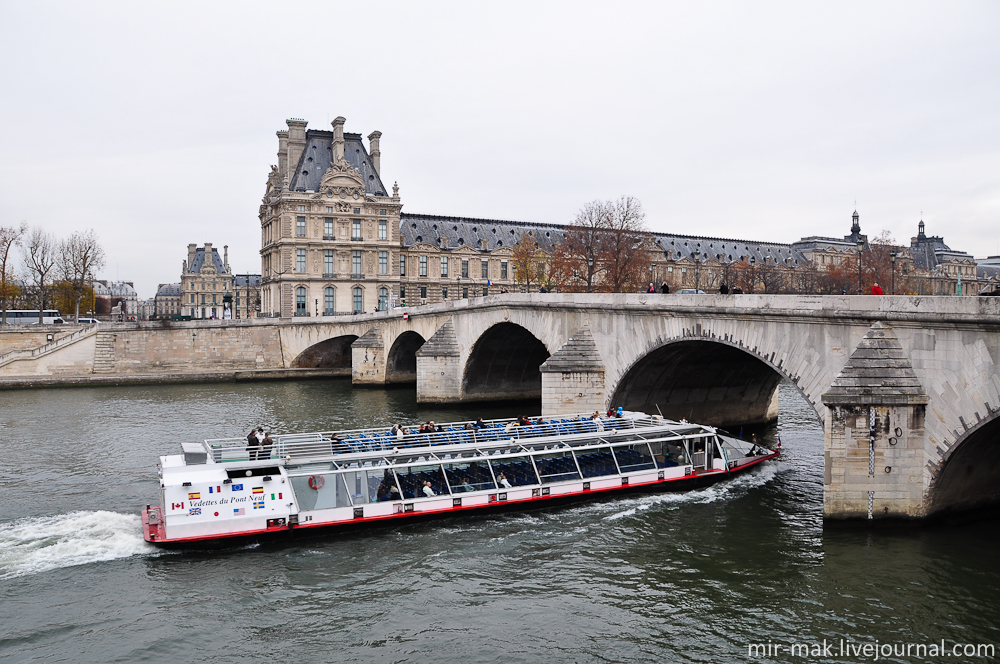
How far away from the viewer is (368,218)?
87375mm

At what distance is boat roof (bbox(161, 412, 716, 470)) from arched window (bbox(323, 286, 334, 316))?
58.4m

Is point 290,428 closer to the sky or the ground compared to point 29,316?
closer to the ground

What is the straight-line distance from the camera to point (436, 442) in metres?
26.7

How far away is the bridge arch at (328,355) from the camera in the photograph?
71312 mm

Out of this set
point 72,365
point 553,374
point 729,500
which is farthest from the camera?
point 72,365

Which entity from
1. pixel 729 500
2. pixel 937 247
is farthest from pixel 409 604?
pixel 937 247

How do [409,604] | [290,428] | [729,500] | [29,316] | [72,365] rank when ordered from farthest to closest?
[29,316] → [72,365] → [290,428] → [729,500] → [409,604]

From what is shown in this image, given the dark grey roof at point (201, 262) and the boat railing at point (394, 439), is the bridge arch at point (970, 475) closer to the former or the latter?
the boat railing at point (394, 439)

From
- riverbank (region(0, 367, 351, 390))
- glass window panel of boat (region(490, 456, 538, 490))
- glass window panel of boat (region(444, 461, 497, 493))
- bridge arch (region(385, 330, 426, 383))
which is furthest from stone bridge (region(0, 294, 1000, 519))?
riverbank (region(0, 367, 351, 390))

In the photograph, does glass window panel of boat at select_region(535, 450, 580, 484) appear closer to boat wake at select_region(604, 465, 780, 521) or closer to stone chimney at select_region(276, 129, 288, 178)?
boat wake at select_region(604, 465, 780, 521)

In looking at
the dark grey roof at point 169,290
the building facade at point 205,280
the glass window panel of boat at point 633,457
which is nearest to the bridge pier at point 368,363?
the glass window panel of boat at point 633,457

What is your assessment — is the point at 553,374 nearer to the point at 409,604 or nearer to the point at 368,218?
the point at 409,604

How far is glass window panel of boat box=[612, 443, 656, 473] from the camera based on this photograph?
26016mm

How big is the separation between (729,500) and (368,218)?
68.7m
